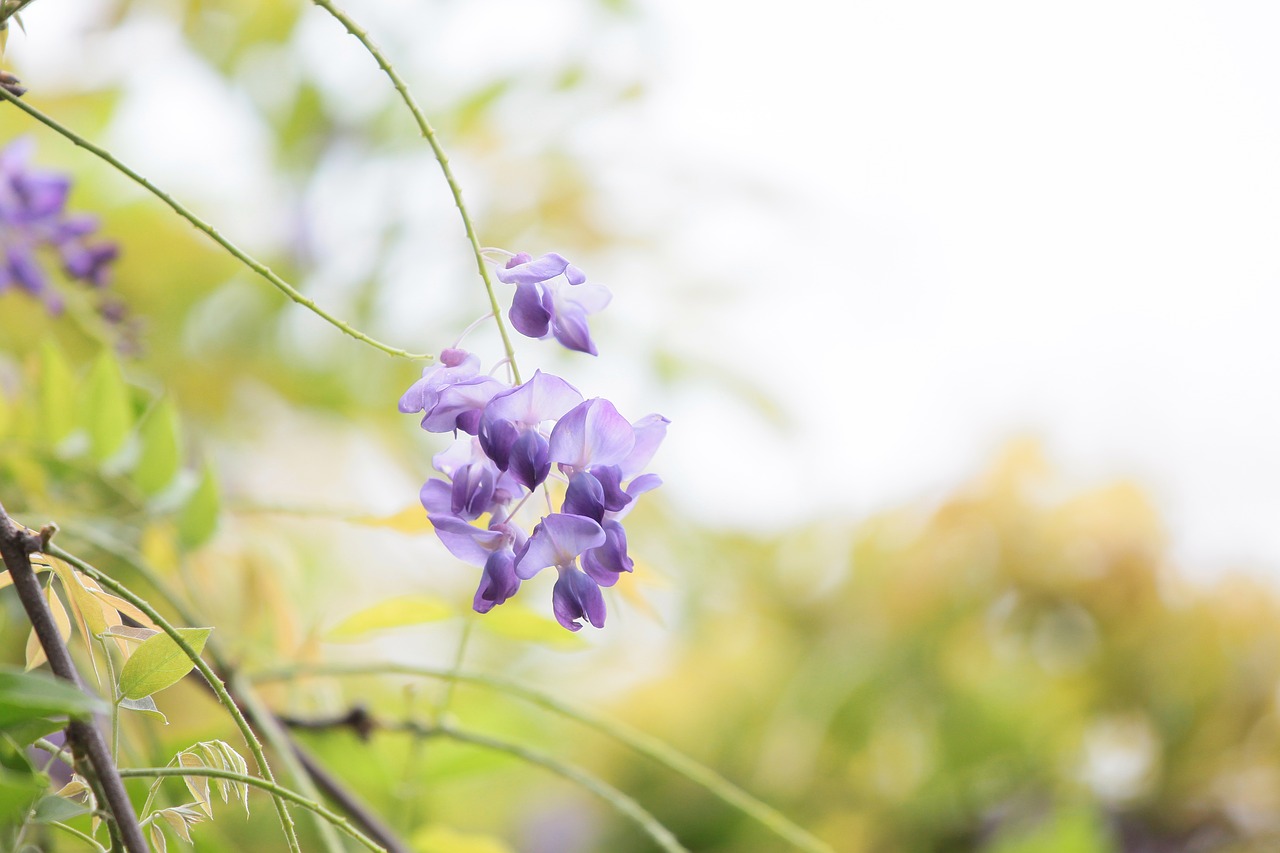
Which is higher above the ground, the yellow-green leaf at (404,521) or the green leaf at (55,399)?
the green leaf at (55,399)

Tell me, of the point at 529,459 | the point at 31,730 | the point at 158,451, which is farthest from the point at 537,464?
the point at 158,451

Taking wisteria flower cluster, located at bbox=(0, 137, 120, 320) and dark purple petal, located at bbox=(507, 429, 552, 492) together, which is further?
wisteria flower cluster, located at bbox=(0, 137, 120, 320)

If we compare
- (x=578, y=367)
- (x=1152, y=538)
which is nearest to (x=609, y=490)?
(x=578, y=367)

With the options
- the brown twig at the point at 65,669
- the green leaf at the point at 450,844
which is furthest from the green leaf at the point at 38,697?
the green leaf at the point at 450,844

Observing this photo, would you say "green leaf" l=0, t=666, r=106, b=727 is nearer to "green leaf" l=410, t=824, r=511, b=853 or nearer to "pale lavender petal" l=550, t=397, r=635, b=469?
"pale lavender petal" l=550, t=397, r=635, b=469

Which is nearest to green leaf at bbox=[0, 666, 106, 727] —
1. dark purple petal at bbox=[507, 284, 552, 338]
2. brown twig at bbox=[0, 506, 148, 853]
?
brown twig at bbox=[0, 506, 148, 853]

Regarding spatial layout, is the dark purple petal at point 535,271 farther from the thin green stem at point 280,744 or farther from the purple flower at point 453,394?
the thin green stem at point 280,744
